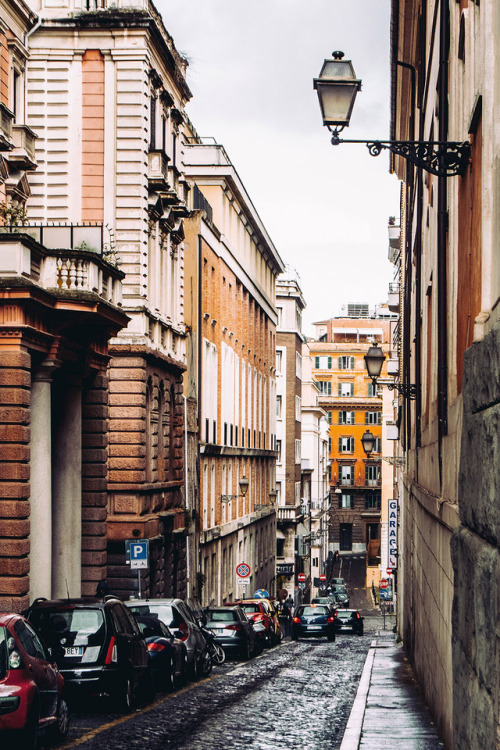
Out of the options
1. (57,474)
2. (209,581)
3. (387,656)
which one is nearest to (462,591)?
(57,474)

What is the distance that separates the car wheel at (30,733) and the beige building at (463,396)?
387 cm

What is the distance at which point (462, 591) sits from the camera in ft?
28.1

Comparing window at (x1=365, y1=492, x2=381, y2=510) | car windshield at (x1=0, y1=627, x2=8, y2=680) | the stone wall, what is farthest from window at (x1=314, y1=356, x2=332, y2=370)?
the stone wall

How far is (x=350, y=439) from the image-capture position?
429 ft

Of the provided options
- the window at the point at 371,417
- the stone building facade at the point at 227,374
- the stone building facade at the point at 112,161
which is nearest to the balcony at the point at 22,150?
the stone building facade at the point at 112,161

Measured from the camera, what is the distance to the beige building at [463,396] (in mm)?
7059

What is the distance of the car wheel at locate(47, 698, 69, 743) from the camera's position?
13.2 metres

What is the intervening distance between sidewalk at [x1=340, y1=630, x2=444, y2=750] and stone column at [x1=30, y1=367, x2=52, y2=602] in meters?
6.25

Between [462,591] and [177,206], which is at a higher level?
[177,206]

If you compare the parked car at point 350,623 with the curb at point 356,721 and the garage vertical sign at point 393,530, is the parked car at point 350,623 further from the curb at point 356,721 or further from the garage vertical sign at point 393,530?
the curb at point 356,721

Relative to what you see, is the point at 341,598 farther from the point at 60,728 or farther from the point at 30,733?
the point at 30,733

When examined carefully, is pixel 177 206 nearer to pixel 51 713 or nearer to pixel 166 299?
pixel 166 299

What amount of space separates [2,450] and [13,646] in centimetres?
1099

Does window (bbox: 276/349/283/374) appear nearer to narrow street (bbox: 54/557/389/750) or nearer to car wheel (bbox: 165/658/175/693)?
narrow street (bbox: 54/557/389/750)
